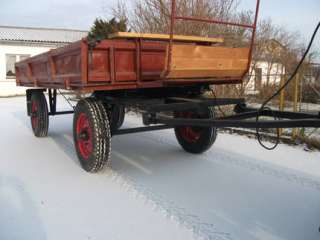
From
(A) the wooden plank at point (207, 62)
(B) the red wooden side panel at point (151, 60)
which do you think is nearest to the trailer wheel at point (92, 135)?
(B) the red wooden side panel at point (151, 60)

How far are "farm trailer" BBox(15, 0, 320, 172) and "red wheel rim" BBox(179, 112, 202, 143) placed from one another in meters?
0.02

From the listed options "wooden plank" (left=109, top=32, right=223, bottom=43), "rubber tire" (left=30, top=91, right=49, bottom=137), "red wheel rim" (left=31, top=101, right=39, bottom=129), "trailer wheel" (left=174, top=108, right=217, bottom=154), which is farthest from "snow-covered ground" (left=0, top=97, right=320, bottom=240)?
"wooden plank" (left=109, top=32, right=223, bottom=43)

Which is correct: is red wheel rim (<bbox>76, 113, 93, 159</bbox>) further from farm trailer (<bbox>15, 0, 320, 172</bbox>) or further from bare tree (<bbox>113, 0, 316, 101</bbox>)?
bare tree (<bbox>113, 0, 316, 101</bbox>)

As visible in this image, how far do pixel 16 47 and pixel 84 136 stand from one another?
1806 cm

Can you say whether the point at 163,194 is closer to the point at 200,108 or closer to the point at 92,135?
the point at 200,108

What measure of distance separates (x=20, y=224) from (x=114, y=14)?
10.1m

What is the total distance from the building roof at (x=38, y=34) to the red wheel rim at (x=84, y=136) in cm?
1805

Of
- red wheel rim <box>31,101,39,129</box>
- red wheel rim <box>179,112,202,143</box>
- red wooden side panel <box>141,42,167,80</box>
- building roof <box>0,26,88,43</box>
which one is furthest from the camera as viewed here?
building roof <box>0,26,88,43</box>

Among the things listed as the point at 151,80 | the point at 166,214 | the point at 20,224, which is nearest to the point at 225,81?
the point at 151,80

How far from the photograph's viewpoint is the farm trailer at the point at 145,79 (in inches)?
143

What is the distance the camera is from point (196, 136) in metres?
5.19

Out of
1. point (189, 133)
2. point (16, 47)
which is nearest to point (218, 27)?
A: point (189, 133)

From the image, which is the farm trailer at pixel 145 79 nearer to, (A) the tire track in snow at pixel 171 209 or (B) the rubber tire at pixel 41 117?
(A) the tire track in snow at pixel 171 209

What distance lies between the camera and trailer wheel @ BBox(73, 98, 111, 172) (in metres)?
4.14
